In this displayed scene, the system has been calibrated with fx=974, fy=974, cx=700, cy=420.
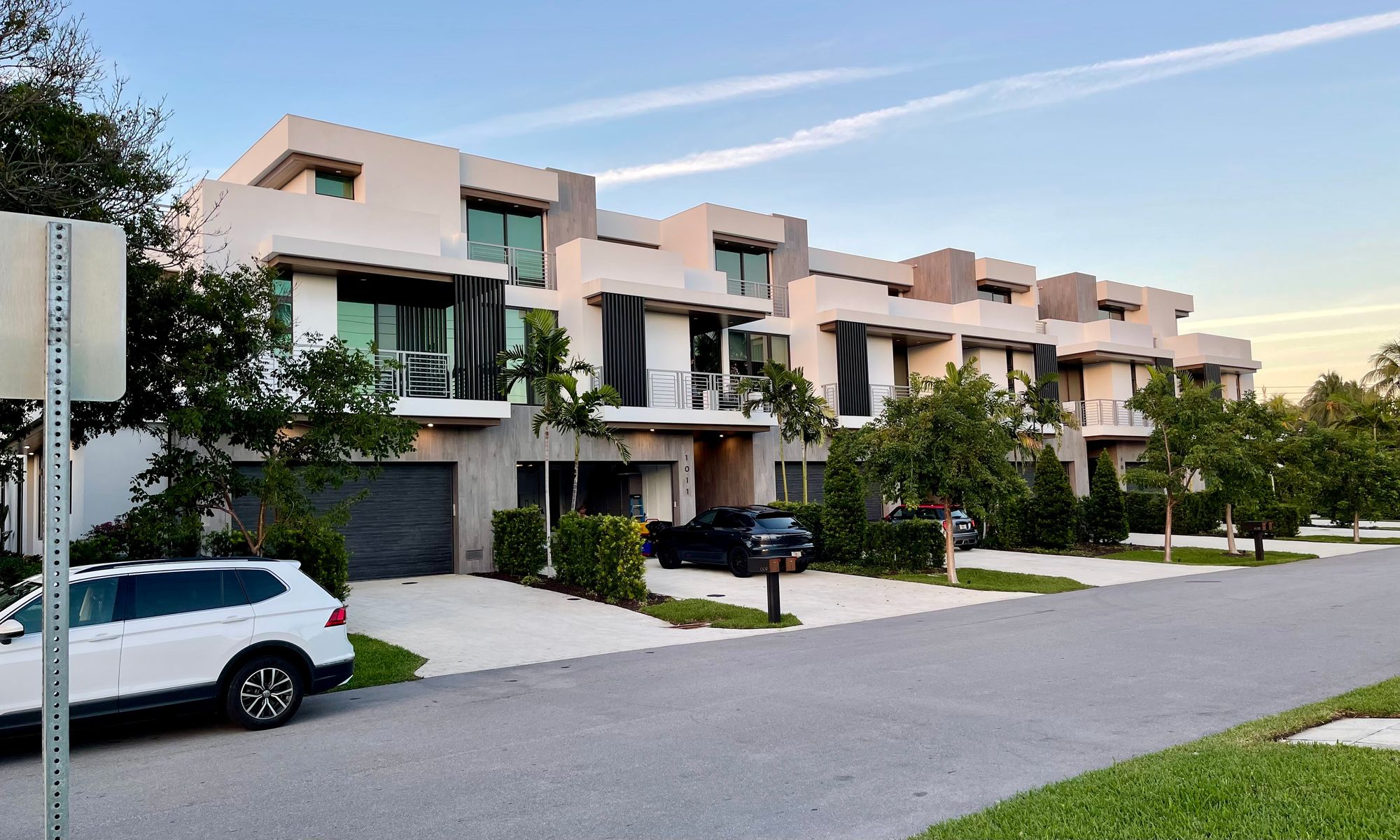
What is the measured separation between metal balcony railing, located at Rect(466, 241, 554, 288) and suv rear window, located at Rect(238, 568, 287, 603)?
17557mm

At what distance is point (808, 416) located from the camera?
26.0 meters

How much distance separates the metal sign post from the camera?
116 inches

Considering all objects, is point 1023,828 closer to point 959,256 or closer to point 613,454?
point 613,454

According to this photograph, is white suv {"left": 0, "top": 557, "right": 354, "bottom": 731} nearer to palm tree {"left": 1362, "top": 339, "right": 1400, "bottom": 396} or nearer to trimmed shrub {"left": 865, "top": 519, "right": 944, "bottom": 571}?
trimmed shrub {"left": 865, "top": 519, "right": 944, "bottom": 571}

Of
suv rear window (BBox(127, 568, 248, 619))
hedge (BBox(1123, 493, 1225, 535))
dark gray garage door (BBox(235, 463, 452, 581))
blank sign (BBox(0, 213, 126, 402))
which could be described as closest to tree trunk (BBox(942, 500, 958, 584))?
dark gray garage door (BBox(235, 463, 452, 581))

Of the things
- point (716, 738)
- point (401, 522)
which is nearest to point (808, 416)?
point (401, 522)

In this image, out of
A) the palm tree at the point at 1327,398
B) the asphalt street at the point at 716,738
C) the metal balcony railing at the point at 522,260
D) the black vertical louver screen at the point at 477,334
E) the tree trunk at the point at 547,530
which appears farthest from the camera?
the palm tree at the point at 1327,398

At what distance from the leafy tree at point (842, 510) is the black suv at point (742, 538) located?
5.52 feet

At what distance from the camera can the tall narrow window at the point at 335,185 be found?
23.4 metres

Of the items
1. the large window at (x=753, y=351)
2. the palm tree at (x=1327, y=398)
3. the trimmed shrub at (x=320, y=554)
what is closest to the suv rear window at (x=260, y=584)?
the trimmed shrub at (x=320, y=554)

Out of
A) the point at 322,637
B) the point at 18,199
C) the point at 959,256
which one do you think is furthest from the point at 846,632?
the point at 959,256

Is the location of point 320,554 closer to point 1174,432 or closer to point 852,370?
point 852,370

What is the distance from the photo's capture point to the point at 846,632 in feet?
46.9

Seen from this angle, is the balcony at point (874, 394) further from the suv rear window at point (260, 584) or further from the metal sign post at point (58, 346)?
the metal sign post at point (58, 346)
